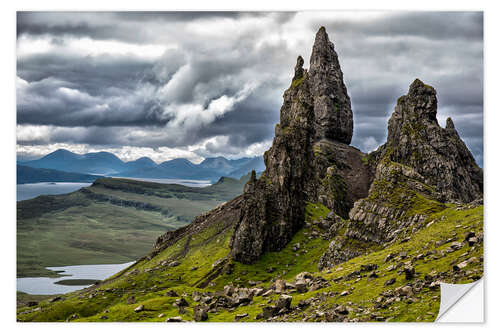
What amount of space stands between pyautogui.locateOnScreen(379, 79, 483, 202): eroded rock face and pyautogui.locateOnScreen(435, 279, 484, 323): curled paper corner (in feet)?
345

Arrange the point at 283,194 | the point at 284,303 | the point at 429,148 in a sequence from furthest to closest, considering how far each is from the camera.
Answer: the point at 429,148 → the point at 283,194 → the point at 284,303

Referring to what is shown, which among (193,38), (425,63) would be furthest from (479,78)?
(193,38)

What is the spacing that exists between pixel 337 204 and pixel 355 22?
129521 millimetres

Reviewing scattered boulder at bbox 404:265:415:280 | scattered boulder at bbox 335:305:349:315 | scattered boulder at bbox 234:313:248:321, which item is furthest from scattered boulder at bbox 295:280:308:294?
scattered boulder at bbox 404:265:415:280

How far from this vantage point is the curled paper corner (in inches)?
1448

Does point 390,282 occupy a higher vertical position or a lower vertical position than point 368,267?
higher

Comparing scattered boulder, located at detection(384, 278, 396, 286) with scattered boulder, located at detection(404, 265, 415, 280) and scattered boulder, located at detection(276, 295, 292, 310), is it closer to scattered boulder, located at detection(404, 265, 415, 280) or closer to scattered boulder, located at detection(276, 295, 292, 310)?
scattered boulder, located at detection(404, 265, 415, 280)

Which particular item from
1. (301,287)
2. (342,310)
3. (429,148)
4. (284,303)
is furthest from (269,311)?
(429,148)

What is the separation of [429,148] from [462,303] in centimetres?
12025

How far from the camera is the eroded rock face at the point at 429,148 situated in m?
142

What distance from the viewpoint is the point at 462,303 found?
1529 inches

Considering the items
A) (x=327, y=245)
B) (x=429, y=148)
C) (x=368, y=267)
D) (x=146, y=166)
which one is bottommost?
(x=327, y=245)

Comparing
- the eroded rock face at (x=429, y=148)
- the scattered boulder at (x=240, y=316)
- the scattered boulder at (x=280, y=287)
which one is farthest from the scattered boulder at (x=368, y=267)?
the eroded rock face at (x=429, y=148)

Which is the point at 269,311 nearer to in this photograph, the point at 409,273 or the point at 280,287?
the point at 280,287
